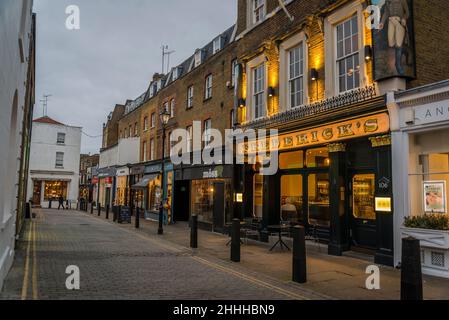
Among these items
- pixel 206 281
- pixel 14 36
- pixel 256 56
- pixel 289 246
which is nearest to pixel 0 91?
pixel 14 36

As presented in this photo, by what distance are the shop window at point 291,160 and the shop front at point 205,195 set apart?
3333 mm

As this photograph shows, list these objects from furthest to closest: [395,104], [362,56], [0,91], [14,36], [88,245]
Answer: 1. [88,245]
2. [362,56]
3. [395,104]
4. [14,36]
5. [0,91]

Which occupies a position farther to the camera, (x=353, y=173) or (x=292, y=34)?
(x=292, y=34)

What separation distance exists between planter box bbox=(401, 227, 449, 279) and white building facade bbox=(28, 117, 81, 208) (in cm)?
3955

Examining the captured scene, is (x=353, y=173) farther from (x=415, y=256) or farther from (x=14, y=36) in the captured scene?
(x=14, y=36)

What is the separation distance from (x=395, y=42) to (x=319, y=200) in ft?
17.8

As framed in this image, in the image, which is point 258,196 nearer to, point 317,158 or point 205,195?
point 317,158

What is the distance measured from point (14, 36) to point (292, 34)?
9637 millimetres

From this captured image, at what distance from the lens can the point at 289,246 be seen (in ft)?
41.8

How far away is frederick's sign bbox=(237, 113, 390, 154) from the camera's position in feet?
32.4

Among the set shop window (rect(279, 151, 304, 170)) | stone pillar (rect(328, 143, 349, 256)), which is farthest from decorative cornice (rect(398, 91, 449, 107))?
shop window (rect(279, 151, 304, 170))

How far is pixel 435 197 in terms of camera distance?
896cm

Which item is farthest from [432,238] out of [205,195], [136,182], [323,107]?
[136,182]

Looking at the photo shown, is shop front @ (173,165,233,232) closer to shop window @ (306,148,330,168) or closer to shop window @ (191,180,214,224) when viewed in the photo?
shop window @ (191,180,214,224)
